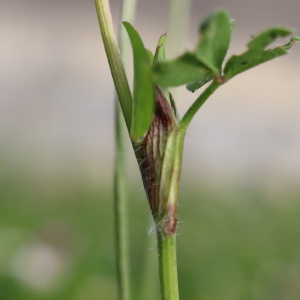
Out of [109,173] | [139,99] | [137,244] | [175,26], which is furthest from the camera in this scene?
[109,173]

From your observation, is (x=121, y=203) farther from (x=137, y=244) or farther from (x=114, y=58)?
(x=137, y=244)

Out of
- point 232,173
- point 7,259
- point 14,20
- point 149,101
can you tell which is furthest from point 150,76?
point 14,20

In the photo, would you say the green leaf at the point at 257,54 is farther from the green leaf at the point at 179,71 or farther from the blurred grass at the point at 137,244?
the blurred grass at the point at 137,244

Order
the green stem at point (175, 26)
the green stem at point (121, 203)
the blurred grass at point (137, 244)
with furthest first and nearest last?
the blurred grass at point (137, 244) < the green stem at point (175, 26) < the green stem at point (121, 203)

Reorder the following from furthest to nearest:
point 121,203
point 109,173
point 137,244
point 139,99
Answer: point 109,173 → point 137,244 → point 121,203 → point 139,99

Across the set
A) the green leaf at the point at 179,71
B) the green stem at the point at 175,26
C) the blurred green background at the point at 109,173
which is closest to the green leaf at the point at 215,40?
the green leaf at the point at 179,71

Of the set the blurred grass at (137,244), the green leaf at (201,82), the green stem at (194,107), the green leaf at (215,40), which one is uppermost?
the green leaf at (215,40)

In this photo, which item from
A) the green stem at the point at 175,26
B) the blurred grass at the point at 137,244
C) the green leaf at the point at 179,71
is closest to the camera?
the green leaf at the point at 179,71

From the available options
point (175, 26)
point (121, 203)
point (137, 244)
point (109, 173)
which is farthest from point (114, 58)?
point (109, 173)

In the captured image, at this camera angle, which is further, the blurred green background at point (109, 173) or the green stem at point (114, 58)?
the blurred green background at point (109, 173)
